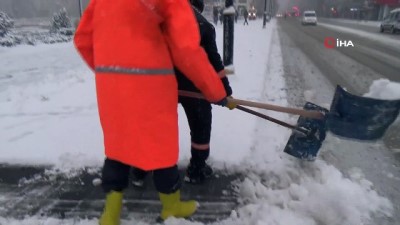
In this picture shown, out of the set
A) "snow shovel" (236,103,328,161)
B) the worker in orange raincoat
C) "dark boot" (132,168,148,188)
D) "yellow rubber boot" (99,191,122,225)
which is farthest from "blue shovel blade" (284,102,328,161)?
"yellow rubber boot" (99,191,122,225)

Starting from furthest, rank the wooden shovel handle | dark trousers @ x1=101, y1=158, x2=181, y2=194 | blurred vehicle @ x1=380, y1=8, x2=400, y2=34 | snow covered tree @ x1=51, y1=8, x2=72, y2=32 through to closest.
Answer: blurred vehicle @ x1=380, y1=8, x2=400, y2=34, snow covered tree @ x1=51, y1=8, x2=72, y2=32, the wooden shovel handle, dark trousers @ x1=101, y1=158, x2=181, y2=194

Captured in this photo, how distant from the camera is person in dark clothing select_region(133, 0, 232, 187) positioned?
2.38m

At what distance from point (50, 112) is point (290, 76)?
15.6ft

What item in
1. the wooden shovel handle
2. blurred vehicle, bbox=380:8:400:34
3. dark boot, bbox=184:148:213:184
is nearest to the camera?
the wooden shovel handle

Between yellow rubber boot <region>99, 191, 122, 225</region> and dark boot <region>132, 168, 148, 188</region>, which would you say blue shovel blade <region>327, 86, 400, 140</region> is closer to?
dark boot <region>132, 168, 148, 188</region>

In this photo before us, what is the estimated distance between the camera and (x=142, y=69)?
1.97m

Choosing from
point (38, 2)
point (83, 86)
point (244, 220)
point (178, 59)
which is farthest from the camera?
point (38, 2)

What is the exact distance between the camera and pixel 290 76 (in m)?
7.41

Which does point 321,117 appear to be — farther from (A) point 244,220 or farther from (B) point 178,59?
(B) point 178,59

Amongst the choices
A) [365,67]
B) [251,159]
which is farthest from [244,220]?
[365,67]

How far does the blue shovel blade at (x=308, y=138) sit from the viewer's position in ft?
9.62

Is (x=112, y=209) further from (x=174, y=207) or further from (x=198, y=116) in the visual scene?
(x=198, y=116)

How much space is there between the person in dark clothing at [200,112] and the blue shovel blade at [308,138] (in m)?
0.77

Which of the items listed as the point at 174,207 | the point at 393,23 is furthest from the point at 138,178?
the point at 393,23
